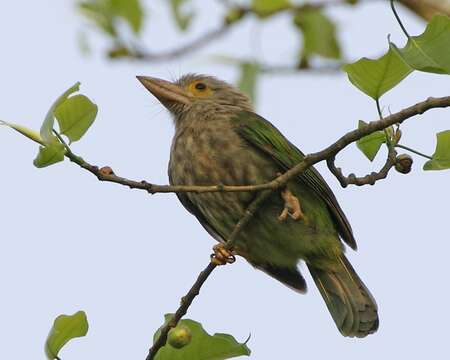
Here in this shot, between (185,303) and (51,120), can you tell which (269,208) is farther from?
(51,120)

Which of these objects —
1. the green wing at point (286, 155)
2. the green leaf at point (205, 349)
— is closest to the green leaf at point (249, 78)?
the green wing at point (286, 155)

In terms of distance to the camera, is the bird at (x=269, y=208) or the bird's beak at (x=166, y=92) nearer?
the bird at (x=269, y=208)

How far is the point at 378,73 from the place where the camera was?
331 centimetres

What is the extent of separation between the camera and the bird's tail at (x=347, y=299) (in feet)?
16.7

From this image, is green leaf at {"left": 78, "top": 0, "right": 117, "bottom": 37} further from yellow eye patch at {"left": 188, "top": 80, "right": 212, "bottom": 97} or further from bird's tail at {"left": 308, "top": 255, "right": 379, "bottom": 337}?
bird's tail at {"left": 308, "top": 255, "right": 379, "bottom": 337}

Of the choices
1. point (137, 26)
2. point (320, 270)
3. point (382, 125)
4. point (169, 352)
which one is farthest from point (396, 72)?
point (137, 26)

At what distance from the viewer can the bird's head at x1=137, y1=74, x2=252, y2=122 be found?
5496mm

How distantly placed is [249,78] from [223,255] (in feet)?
3.98

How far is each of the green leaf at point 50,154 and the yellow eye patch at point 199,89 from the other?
2676mm

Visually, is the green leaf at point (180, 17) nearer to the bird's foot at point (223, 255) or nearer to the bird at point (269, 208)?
the bird at point (269, 208)

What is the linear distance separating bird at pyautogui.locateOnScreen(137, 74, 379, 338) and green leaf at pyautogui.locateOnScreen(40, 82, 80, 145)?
160cm

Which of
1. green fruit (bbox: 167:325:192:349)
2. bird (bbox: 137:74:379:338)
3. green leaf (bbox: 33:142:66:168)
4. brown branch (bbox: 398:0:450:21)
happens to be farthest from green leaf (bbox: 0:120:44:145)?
brown branch (bbox: 398:0:450:21)


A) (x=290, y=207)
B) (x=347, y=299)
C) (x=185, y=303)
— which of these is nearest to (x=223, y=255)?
(x=290, y=207)

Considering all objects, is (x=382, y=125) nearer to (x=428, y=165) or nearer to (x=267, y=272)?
(x=428, y=165)
